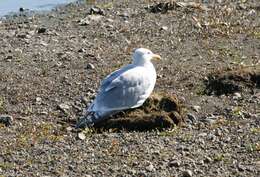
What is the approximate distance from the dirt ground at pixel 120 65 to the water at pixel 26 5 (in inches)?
20.6

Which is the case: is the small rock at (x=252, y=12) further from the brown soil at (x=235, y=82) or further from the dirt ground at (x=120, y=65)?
the brown soil at (x=235, y=82)

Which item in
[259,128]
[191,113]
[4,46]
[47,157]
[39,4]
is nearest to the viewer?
[47,157]

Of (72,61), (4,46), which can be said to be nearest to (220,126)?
(72,61)

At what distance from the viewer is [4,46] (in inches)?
532

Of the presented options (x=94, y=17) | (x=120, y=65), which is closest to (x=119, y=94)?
(x=120, y=65)

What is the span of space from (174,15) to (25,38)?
3010 mm

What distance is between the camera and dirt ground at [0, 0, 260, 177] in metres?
8.21

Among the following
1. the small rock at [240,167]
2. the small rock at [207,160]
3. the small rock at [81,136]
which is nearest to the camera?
the small rock at [240,167]

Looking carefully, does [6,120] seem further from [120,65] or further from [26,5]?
[26,5]

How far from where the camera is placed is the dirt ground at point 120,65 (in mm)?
8211

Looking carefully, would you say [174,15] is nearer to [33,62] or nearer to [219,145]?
[33,62]

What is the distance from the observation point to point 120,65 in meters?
12.2

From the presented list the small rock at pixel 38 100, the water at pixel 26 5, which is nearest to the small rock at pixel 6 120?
the small rock at pixel 38 100

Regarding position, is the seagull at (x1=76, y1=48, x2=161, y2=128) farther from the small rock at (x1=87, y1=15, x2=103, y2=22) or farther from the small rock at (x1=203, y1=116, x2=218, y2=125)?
the small rock at (x1=87, y1=15, x2=103, y2=22)
